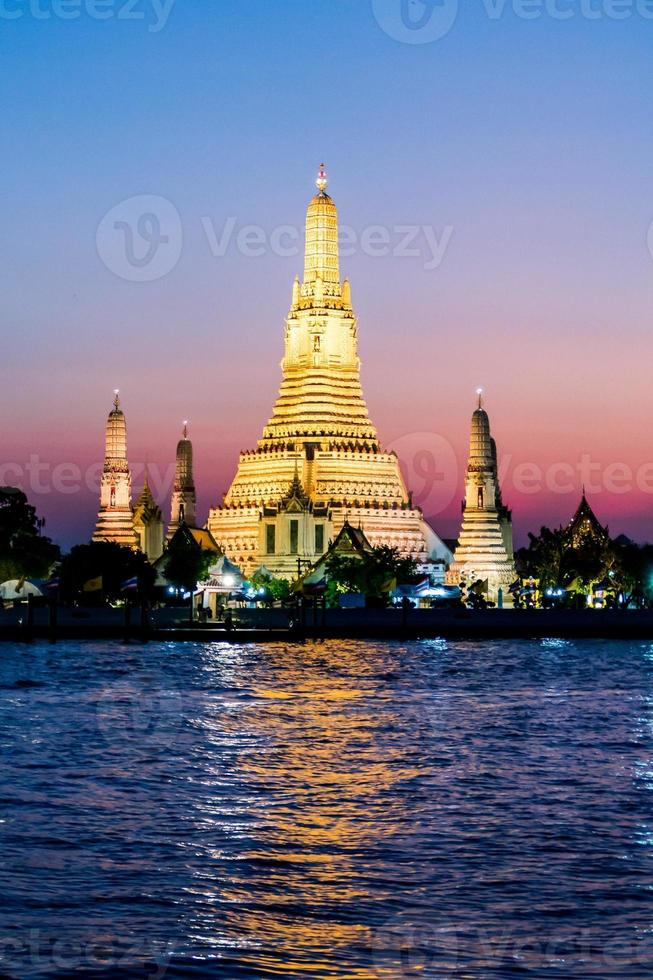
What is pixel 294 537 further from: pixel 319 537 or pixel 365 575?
pixel 365 575

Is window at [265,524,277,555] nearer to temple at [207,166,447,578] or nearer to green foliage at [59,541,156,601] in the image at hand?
temple at [207,166,447,578]

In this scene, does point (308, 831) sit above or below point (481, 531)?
below

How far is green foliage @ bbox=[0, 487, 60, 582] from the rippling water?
43242 millimetres

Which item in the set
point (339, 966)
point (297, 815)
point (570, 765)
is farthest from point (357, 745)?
point (339, 966)

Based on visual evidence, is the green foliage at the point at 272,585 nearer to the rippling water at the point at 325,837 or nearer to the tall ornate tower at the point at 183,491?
the tall ornate tower at the point at 183,491

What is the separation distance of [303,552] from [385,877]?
302 feet

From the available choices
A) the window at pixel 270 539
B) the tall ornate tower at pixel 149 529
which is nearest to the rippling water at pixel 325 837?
the window at pixel 270 539

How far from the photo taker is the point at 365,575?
102 meters

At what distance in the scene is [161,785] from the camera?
29391mm

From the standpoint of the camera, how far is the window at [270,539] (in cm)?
11506

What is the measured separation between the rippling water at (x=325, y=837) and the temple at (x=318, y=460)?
65646 mm

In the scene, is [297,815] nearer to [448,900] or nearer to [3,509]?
[448,900]

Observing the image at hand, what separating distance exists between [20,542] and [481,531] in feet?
115

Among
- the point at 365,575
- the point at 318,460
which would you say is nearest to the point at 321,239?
the point at 318,460
